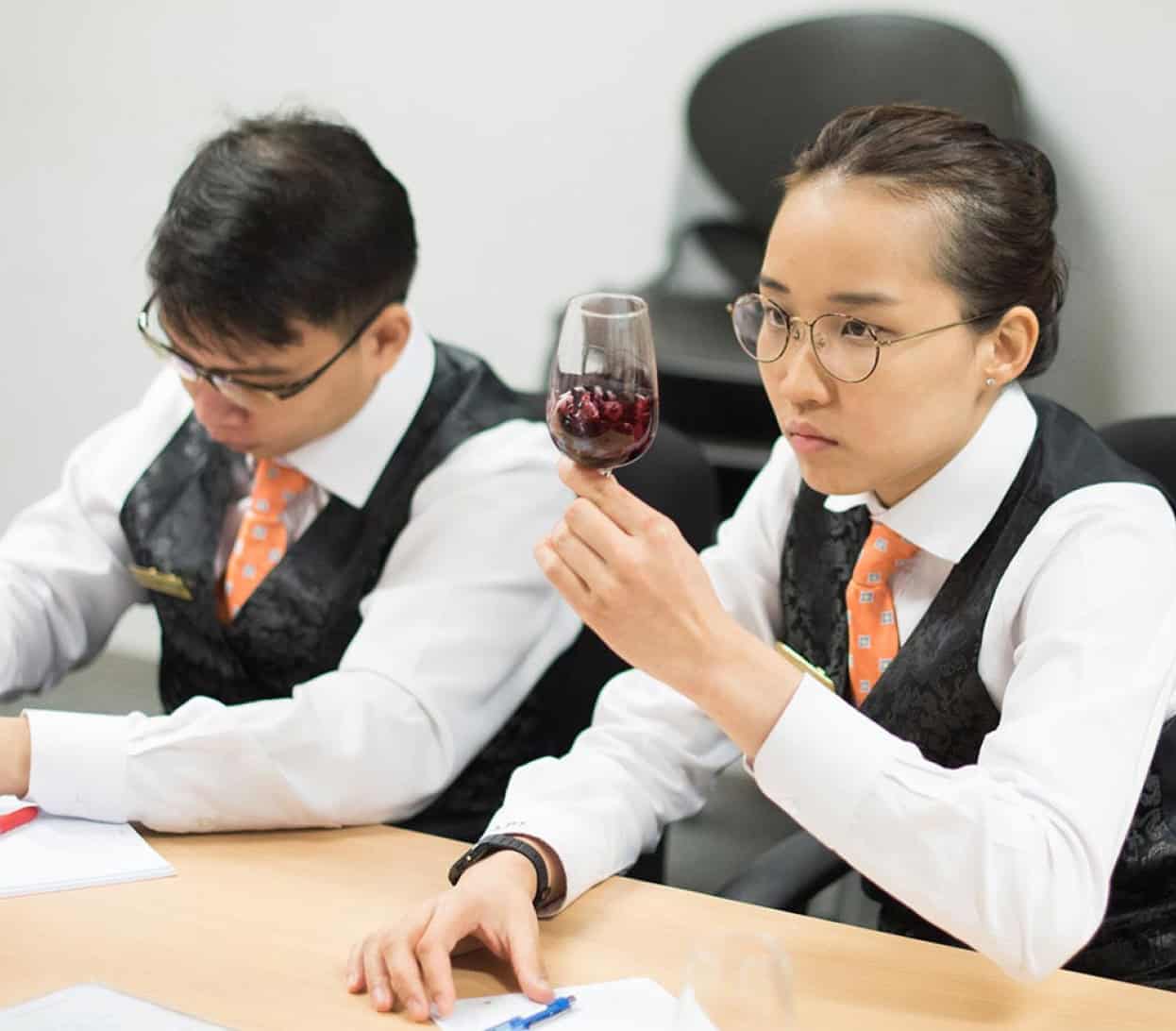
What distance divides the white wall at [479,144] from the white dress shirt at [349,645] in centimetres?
151

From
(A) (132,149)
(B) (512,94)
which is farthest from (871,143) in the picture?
(A) (132,149)

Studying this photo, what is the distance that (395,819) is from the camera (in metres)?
1.62

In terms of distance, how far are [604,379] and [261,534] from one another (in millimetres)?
739

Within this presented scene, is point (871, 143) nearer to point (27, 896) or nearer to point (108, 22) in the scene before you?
point (27, 896)

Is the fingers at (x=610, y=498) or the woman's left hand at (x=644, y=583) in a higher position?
the fingers at (x=610, y=498)

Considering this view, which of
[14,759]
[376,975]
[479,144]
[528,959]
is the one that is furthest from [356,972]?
[479,144]

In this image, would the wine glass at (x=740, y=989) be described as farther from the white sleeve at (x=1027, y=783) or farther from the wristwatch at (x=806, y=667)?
the wristwatch at (x=806, y=667)

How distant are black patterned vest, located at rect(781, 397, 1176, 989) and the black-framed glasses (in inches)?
28.1

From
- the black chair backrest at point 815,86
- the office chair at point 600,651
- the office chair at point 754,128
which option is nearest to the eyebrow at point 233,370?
the office chair at point 600,651

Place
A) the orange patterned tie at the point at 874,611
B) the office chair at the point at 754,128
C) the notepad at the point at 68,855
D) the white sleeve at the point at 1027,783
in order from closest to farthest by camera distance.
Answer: the white sleeve at the point at 1027,783, the notepad at the point at 68,855, the orange patterned tie at the point at 874,611, the office chair at the point at 754,128

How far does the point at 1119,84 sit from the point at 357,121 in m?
1.65

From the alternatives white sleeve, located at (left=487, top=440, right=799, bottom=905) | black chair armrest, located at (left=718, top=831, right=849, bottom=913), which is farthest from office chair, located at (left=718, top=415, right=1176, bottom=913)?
white sleeve, located at (left=487, top=440, right=799, bottom=905)

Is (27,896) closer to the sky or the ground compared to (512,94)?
closer to the ground

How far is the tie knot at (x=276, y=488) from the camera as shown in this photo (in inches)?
71.1
